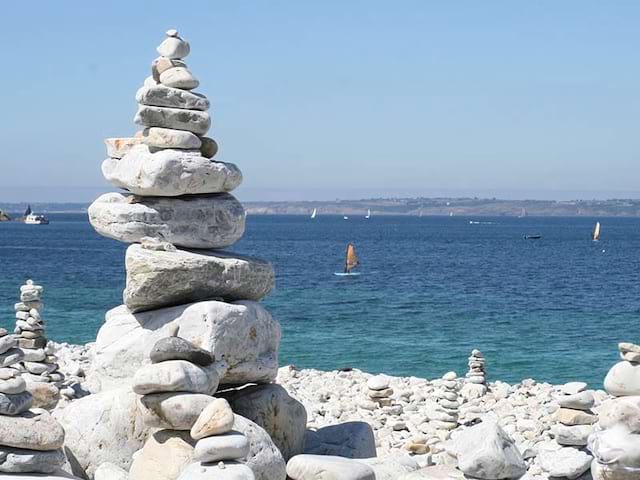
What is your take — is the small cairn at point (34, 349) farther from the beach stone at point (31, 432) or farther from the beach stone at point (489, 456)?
the beach stone at point (489, 456)

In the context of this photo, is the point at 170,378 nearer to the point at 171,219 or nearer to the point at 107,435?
the point at 107,435

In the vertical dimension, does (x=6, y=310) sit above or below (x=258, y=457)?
below

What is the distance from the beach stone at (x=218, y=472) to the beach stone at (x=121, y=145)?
4.59 meters

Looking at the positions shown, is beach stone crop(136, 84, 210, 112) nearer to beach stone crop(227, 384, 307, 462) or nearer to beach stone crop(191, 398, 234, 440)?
beach stone crop(227, 384, 307, 462)

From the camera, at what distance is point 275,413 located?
12.2 meters

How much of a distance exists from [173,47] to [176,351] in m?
3.77

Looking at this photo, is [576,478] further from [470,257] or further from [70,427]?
[470,257]

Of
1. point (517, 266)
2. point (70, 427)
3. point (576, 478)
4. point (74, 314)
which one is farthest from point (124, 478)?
point (517, 266)

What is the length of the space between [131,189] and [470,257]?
80708 millimetres

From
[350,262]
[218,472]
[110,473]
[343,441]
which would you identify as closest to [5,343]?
[110,473]

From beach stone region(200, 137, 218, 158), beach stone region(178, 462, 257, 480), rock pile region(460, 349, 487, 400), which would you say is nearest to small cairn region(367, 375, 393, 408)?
rock pile region(460, 349, 487, 400)

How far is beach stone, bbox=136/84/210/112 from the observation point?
12008 mm

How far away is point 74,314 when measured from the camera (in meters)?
41.4

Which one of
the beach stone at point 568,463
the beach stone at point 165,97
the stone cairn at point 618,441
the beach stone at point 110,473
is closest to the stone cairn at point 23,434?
the beach stone at point 110,473
